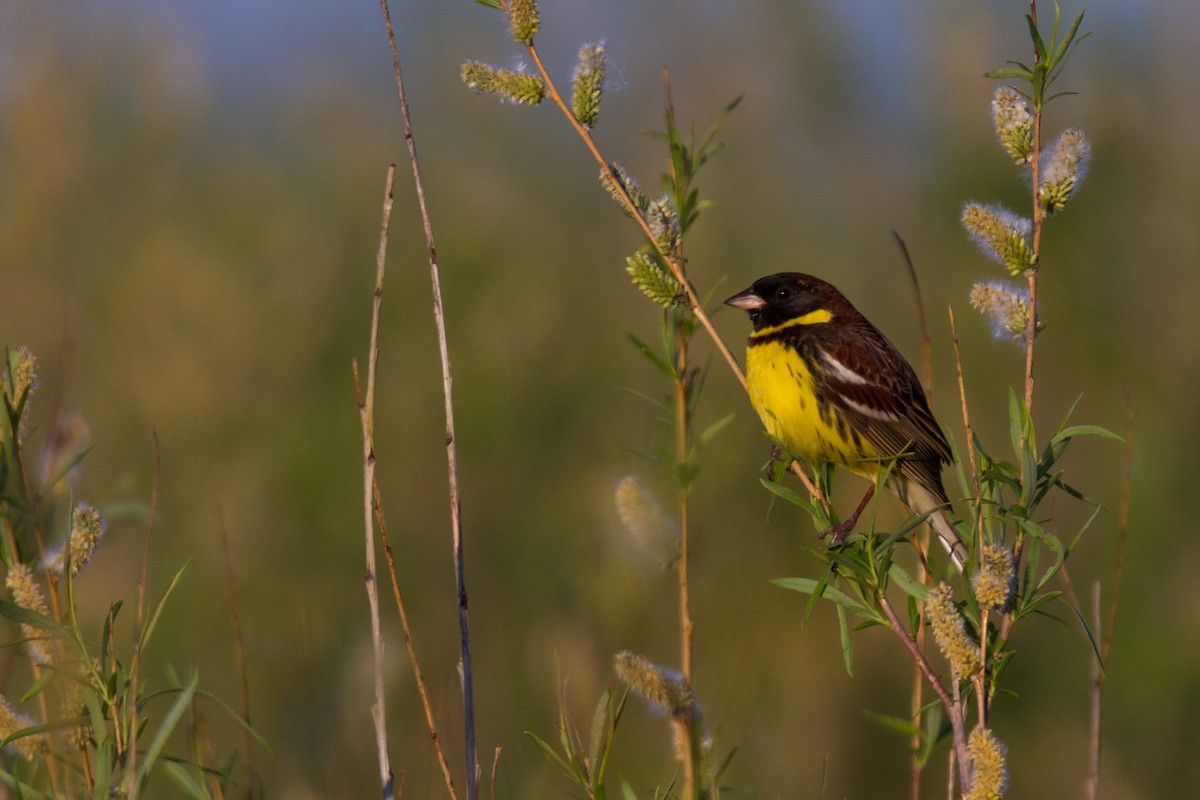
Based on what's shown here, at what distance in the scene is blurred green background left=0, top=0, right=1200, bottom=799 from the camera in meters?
4.54

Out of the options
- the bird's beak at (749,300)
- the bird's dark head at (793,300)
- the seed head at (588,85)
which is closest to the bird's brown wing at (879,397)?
the bird's dark head at (793,300)

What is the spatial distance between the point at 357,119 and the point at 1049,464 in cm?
594

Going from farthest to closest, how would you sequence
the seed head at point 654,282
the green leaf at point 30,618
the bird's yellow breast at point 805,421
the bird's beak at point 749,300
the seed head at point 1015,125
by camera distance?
the bird's beak at point 749,300, the bird's yellow breast at point 805,421, the seed head at point 654,282, the seed head at point 1015,125, the green leaf at point 30,618

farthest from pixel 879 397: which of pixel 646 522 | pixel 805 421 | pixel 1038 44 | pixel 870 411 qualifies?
pixel 1038 44

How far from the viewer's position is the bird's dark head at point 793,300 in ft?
14.0

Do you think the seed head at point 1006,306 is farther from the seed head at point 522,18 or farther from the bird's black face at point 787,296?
the bird's black face at point 787,296

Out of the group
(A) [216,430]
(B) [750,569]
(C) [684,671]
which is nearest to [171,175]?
(A) [216,430]

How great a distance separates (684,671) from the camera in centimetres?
230

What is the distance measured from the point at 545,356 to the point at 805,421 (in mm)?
2116

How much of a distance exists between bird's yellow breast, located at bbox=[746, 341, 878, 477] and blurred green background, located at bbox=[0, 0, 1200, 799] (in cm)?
21

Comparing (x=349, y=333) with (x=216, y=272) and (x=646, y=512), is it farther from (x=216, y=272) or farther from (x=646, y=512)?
(x=646, y=512)

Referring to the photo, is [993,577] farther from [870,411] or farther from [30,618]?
[870,411]

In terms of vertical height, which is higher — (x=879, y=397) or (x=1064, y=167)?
(x=1064, y=167)

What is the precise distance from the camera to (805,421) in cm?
391
